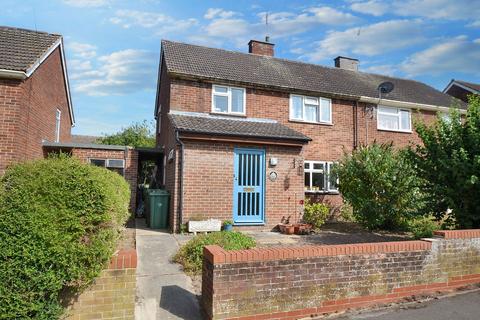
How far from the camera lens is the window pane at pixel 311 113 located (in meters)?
15.2

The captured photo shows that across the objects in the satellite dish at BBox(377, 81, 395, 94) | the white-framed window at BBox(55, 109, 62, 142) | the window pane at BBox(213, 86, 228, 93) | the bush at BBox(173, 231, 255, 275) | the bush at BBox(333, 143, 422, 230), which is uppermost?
the satellite dish at BBox(377, 81, 395, 94)

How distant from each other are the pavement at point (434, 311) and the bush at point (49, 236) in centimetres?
335

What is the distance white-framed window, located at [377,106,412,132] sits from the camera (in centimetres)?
1670

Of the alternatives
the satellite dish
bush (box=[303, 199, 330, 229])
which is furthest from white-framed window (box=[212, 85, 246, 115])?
the satellite dish

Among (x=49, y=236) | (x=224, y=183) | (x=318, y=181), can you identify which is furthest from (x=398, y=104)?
(x=49, y=236)

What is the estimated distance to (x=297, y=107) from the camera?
1507 centimetres

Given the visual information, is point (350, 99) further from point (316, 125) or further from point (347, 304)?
point (347, 304)

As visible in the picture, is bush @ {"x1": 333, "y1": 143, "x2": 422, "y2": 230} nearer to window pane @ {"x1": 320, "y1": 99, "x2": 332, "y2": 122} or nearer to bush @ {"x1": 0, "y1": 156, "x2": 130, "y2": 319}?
window pane @ {"x1": 320, "y1": 99, "x2": 332, "y2": 122}

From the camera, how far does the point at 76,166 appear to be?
4293 millimetres

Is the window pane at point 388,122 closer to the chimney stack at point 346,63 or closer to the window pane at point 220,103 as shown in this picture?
the chimney stack at point 346,63

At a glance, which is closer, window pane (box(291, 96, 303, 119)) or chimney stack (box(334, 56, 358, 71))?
window pane (box(291, 96, 303, 119))

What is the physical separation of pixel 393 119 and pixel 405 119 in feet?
2.22

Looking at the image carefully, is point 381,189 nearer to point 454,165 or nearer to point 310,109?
point 454,165

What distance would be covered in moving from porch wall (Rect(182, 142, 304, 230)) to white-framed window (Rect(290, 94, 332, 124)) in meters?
3.68
